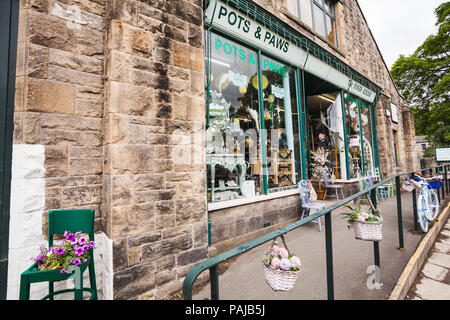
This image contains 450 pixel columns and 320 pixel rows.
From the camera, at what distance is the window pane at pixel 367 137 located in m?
8.21

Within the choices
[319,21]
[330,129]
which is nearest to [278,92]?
[330,129]

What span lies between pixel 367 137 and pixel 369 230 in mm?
7810

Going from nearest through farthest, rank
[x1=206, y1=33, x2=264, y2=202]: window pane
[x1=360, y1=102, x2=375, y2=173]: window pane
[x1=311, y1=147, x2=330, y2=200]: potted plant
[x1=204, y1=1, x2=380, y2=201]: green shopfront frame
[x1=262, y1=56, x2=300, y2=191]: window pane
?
[x1=204, y1=1, x2=380, y2=201]: green shopfront frame < [x1=206, y1=33, x2=264, y2=202]: window pane < [x1=262, y1=56, x2=300, y2=191]: window pane < [x1=311, y1=147, x2=330, y2=200]: potted plant < [x1=360, y1=102, x2=375, y2=173]: window pane

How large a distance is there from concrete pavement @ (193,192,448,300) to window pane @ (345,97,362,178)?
3.59 m

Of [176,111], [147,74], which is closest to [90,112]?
[147,74]

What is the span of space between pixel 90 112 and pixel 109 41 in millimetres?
805

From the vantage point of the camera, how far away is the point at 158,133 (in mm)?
2445

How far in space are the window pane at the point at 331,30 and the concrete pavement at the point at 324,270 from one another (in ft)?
20.5

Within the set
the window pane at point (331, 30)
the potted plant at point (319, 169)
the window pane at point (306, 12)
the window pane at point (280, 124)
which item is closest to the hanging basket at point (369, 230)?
the window pane at point (280, 124)

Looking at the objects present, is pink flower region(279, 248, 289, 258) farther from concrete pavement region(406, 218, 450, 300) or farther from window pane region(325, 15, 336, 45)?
window pane region(325, 15, 336, 45)

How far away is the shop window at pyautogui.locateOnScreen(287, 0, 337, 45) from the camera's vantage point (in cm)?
576

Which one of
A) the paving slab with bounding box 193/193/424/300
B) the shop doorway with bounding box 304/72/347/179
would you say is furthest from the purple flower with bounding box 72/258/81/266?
the shop doorway with bounding box 304/72/347/179

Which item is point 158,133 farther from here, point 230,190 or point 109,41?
point 230,190

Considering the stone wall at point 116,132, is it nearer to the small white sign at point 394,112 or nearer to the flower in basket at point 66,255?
the flower in basket at point 66,255
